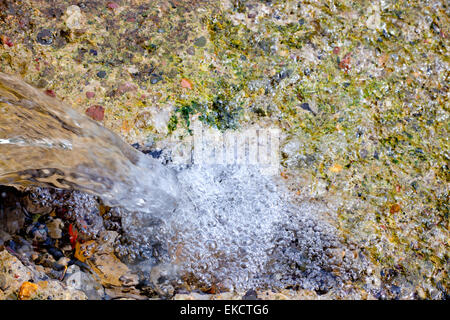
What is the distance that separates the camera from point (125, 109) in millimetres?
2307

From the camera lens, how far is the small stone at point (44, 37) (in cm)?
234

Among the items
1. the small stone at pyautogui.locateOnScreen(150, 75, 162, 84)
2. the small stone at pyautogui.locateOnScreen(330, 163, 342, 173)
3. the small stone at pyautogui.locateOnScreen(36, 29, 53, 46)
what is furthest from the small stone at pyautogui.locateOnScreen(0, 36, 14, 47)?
the small stone at pyautogui.locateOnScreen(330, 163, 342, 173)

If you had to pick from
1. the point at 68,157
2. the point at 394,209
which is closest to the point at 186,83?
the point at 68,157

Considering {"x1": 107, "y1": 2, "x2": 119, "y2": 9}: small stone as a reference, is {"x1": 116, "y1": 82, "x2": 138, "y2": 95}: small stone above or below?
below

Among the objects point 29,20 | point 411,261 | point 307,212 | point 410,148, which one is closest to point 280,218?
point 307,212

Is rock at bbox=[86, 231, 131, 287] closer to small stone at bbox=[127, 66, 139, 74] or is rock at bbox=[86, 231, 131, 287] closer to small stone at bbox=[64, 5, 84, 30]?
small stone at bbox=[127, 66, 139, 74]

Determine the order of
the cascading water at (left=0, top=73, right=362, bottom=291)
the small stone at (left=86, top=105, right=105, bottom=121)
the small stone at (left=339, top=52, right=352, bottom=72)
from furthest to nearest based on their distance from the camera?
1. the small stone at (left=339, top=52, right=352, bottom=72)
2. the small stone at (left=86, top=105, right=105, bottom=121)
3. the cascading water at (left=0, top=73, right=362, bottom=291)

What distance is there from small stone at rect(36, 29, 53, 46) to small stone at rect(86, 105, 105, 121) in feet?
1.90

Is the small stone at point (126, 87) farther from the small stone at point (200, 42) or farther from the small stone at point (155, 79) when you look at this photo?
the small stone at point (200, 42)

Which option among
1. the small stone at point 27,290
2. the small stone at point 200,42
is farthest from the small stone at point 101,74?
the small stone at point 27,290

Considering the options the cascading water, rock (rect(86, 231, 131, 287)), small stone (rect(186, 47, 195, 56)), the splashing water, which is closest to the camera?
the splashing water

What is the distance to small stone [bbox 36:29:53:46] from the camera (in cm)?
234

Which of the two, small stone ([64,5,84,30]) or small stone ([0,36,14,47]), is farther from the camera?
small stone ([64,5,84,30])

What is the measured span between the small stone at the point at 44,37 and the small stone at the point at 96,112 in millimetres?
580
